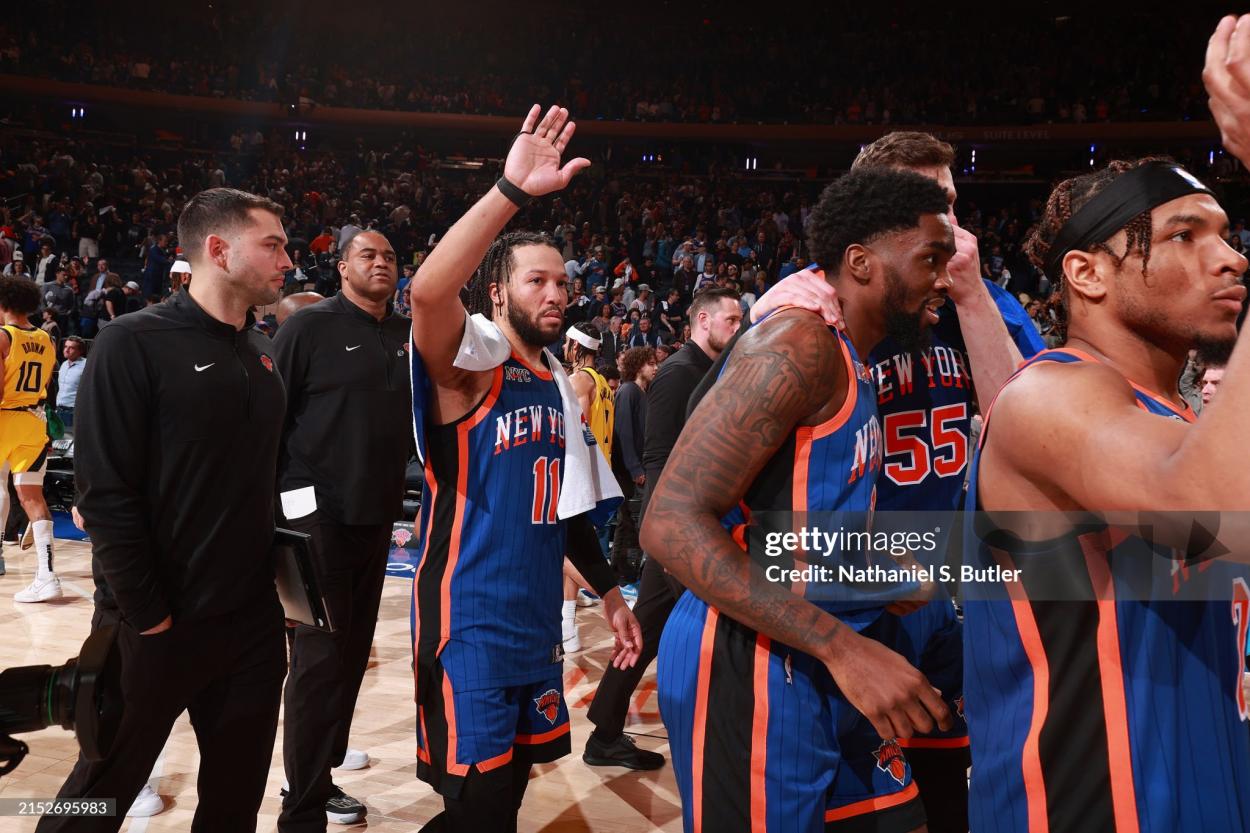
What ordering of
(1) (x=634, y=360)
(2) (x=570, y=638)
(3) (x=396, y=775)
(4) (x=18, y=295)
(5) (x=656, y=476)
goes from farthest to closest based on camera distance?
(1) (x=634, y=360), (4) (x=18, y=295), (2) (x=570, y=638), (5) (x=656, y=476), (3) (x=396, y=775)

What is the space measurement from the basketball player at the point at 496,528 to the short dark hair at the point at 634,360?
5510mm

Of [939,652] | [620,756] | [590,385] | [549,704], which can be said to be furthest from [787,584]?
[590,385]

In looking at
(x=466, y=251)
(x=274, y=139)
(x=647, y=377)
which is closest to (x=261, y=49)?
(x=274, y=139)

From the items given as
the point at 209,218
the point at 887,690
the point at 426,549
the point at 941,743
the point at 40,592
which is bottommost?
the point at 40,592

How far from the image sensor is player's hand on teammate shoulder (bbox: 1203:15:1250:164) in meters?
1.34

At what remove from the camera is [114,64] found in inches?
990

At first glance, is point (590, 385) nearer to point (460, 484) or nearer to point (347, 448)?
point (347, 448)

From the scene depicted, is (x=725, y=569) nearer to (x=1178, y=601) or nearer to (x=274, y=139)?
(x=1178, y=601)

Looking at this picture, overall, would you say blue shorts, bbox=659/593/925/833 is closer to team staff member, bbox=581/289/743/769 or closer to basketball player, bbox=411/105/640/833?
basketball player, bbox=411/105/640/833

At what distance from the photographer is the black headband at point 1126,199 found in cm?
172

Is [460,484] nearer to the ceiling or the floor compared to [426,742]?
nearer to the ceiling

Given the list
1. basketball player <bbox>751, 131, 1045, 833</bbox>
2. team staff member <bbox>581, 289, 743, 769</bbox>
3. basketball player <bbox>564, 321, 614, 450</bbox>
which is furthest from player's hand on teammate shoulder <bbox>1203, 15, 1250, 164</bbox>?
basketball player <bbox>564, 321, 614, 450</bbox>

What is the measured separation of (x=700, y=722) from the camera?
2.14 m

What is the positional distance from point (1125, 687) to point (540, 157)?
6.07 ft
